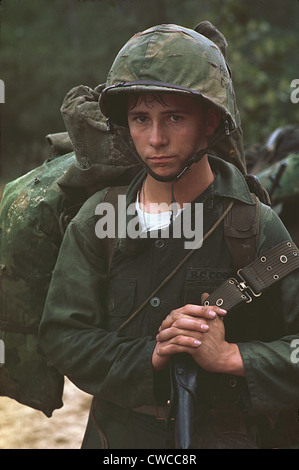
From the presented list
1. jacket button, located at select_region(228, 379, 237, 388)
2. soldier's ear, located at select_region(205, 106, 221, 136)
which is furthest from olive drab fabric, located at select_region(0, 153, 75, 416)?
jacket button, located at select_region(228, 379, 237, 388)

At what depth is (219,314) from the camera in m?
1.93

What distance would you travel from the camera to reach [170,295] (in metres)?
2.05

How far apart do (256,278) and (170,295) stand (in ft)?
1.04

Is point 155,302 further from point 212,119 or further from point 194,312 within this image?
point 212,119

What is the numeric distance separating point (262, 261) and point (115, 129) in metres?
0.81

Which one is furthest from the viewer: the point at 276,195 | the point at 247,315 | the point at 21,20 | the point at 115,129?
the point at 21,20

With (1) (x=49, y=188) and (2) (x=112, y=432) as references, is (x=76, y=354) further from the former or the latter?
(1) (x=49, y=188)

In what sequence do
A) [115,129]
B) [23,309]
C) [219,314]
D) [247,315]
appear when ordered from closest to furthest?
[219,314] → [247,315] → [115,129] → [23,309]

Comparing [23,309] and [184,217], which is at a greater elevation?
[184,217]

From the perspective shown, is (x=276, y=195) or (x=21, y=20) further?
A: (x=21, y=20)

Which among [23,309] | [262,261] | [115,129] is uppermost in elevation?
[115,129]

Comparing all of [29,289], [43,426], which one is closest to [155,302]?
[29,289]

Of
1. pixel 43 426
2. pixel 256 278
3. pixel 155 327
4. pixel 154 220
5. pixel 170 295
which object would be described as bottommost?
pixel 43 426

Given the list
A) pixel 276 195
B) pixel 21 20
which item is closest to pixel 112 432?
pixel 276 195
